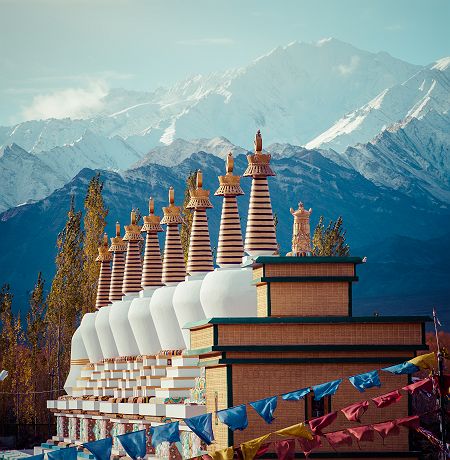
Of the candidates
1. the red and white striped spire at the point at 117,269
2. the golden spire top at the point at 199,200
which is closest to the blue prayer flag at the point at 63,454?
the golden spire top at the point at 199,200

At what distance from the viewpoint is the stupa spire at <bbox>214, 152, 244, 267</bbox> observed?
97.7 feet

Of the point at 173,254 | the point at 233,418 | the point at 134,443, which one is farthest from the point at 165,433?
the point at 173,254

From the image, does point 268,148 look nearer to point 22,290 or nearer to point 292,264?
point 22,290

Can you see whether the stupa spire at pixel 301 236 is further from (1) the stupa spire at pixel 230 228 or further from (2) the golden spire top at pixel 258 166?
(1) the stupa spire at pixel 230 228

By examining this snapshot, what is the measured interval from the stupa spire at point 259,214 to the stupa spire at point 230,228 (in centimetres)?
109

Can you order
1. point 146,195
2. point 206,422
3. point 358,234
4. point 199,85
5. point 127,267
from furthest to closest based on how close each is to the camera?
1. point 199,85
2. point 358,234
3. point 146,195
4. point 127,267
5. point 206,422

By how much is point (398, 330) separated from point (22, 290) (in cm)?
11666

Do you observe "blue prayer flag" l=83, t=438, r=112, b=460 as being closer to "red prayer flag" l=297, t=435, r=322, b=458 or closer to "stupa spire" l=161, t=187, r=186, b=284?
"red prayer flag" l=297, t=435, r=322, b=458

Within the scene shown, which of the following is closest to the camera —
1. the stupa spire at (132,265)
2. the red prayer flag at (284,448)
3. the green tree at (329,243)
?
the red prayer flag at (284,448)

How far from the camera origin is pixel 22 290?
13850cm

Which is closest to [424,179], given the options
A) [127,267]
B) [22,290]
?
[22,290]

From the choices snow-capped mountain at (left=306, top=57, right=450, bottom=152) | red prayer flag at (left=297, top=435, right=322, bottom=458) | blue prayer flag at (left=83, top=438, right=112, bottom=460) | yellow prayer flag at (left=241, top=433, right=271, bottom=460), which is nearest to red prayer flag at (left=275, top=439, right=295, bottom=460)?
red prayer flag at (left=297, top=435, right=322, bottom=458)

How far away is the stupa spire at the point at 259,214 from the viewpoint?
2838 cm

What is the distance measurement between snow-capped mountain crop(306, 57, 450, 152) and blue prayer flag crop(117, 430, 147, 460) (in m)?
137
